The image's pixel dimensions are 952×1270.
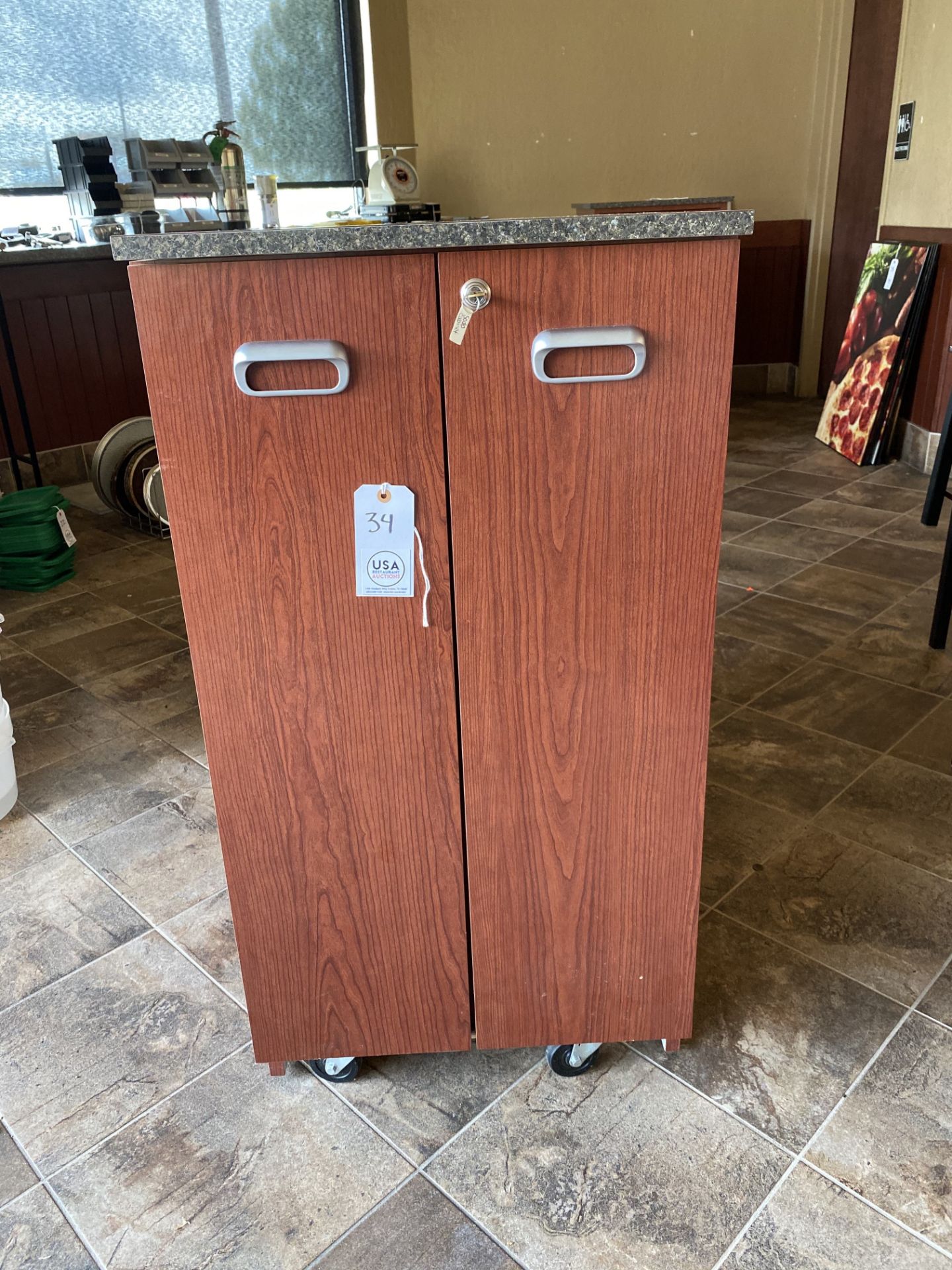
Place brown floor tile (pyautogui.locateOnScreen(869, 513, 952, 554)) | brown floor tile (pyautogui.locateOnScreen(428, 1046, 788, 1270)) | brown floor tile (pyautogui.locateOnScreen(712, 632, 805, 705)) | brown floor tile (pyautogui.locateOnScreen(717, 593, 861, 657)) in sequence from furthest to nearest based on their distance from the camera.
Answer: brown floor tile (pyautogui.locateOnScreen(869, 513, 952, 554)) → brown floor tile (pyautogui.locateOnScreen(717, 593, 861, 657)) → brown floor tile (pyautogui.locateOnScreen(712, 632, 805, 705)) → brown floor tile (pyautogui.locateOnScreen(428, 1046, 788, 1270))

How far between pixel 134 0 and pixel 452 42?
70.5 inches

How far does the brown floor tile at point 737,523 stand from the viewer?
12.4 feet

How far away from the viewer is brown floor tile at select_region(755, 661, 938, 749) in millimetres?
2350

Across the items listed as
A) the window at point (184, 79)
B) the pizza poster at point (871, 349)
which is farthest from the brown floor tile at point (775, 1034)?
the window at point (184, 79)

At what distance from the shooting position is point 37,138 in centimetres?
465

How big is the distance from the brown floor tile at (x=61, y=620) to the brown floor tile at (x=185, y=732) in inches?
28.2

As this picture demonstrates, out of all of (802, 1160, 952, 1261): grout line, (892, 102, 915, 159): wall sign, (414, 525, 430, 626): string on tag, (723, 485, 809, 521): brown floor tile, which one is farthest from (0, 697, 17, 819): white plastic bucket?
(892, 102, 915, 159): wall sign

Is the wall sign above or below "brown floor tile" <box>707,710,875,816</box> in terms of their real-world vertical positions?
above

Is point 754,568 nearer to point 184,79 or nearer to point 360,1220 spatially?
point 360,1220

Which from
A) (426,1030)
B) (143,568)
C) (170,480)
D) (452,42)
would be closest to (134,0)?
(452,42)

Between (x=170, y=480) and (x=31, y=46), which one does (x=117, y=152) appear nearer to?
(x=31, y=46)

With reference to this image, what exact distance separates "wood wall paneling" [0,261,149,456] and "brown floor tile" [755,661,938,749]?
3.31 m

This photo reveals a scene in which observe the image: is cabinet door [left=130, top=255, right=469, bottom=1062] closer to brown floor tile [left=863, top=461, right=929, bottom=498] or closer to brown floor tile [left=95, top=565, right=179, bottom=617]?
brown floor tile [left=95, top=565, right=179, bottom=617]

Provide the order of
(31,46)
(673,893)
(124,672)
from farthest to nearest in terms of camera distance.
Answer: (31,46) < (124,672) < (673,893)
